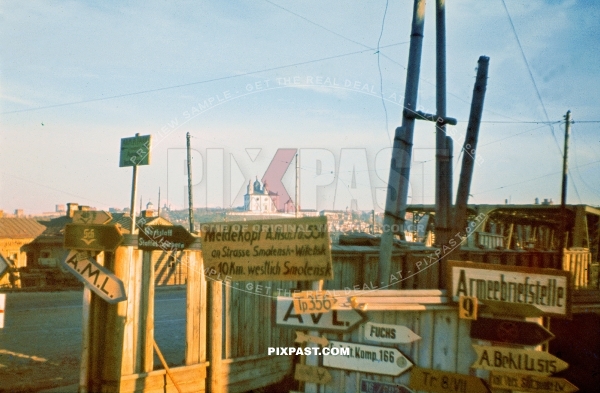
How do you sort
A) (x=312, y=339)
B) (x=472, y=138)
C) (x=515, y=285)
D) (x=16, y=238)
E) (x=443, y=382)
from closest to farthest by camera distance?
(x=515, y=285) < (x=443, y=382) < (x=312, y=339) < (x=472, y=138) < (x=16, y=238)

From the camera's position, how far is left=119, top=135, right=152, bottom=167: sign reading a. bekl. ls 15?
762 centimetres

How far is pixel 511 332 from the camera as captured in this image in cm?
420

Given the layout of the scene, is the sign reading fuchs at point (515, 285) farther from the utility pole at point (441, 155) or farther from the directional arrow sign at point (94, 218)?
the utility pole at point (441, 155)

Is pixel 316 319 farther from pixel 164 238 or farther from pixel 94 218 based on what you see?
pixel 94 218

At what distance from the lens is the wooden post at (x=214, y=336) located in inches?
263

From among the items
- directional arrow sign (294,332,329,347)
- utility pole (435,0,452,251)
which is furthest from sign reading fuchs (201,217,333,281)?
utility pole (435,0,452,251)

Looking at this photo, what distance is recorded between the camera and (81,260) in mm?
5734

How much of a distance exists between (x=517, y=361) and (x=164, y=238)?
4139mm

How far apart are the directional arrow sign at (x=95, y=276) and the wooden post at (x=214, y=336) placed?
4.45 feet

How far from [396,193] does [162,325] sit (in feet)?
24.5

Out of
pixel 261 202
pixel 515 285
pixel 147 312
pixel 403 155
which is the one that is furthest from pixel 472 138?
pixel 261 202

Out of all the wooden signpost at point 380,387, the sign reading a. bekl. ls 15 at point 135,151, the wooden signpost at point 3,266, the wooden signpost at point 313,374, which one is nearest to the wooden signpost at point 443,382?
the wooden signpost at point 380,387

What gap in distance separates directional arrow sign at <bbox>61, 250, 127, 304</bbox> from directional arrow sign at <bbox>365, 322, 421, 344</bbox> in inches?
113

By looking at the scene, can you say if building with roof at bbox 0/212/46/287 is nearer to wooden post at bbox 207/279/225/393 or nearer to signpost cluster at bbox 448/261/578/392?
wooden post at bbox 207/279/225/393
